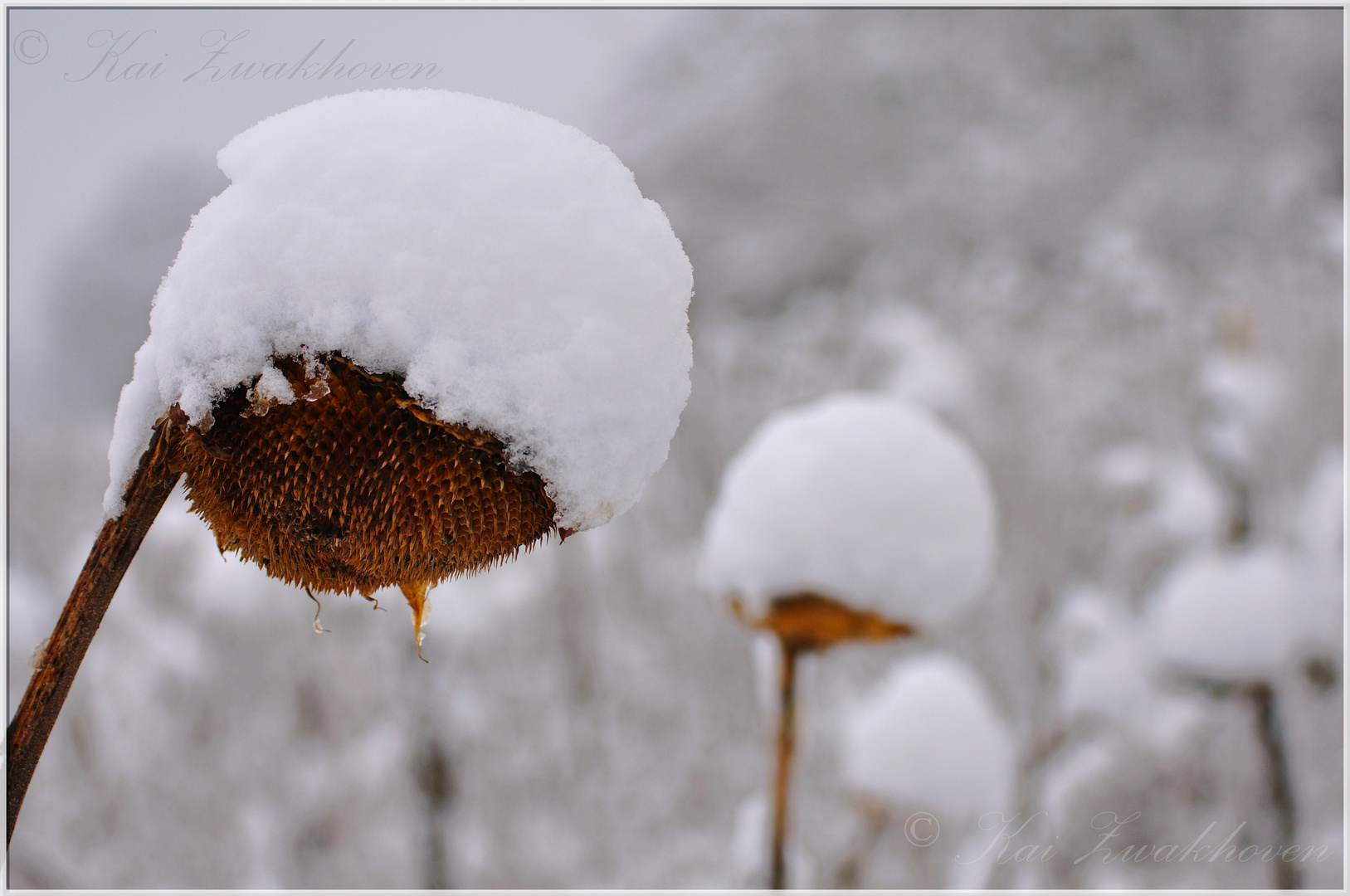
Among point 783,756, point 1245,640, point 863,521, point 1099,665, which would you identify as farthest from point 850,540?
point 1099,665

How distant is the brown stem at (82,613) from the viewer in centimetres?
32

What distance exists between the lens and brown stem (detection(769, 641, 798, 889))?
1009mm

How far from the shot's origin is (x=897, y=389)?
3086 millimetres

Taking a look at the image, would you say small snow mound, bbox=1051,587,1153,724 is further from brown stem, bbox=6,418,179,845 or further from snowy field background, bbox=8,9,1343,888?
brown stem, bbox=6,418,179,845

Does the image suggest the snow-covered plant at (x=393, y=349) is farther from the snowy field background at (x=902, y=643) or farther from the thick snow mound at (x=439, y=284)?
the snowy field background at (x=902, y=643)

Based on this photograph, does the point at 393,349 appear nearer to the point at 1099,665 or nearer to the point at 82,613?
the point at 82,613

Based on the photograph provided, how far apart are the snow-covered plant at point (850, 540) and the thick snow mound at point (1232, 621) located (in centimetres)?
89

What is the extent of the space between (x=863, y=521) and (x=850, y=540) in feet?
0.11

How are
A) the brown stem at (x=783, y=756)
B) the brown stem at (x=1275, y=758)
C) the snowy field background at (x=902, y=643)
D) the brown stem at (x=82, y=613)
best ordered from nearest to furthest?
the brown stem at (x=82, y=613) → the brown stem at (x=783, y=756) → the brown stem at (x=1275, y=758) → the snowy field background at (x=902, y=643)

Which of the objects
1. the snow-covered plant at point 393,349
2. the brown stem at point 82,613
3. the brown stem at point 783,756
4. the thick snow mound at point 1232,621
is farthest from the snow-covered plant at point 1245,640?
the brown stem at point 82,613

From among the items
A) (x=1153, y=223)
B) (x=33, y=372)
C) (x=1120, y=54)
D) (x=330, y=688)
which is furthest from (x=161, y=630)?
(x=1120, y=54)

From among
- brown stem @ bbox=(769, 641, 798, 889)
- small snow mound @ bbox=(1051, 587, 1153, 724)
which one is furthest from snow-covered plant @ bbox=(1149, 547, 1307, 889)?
brown stem @ bbox=(769, 641, 798, 889)

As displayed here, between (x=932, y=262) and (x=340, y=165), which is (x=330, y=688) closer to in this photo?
(x=340, y=165)

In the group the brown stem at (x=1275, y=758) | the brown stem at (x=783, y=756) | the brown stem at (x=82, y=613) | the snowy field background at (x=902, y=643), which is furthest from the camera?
the snowy field background at (x=902, y=643)
